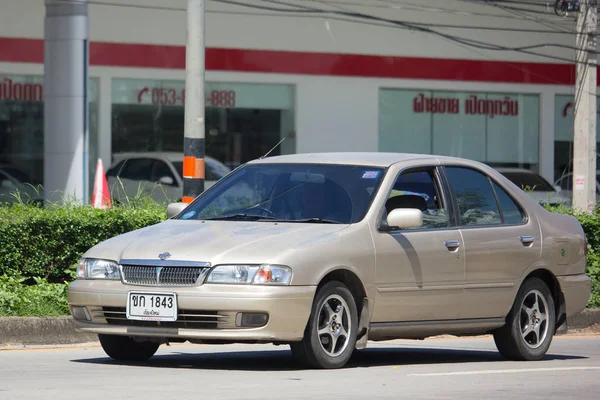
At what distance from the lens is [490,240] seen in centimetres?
1030

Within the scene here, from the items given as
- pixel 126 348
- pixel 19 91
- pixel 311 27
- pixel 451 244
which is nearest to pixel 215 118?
pixel 311 27

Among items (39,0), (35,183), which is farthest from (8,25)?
(35,183)

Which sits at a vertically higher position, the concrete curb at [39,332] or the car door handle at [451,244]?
→ the car door handle at [451,244]

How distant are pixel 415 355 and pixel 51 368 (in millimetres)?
3113

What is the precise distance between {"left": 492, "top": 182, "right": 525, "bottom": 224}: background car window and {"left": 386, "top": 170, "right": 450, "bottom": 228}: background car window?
70cm

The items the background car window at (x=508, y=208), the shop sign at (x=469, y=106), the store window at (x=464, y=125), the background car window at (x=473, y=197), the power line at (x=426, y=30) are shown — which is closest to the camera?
the background car window at (x=473, y=197)

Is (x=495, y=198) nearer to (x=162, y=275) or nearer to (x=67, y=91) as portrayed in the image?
(x=162, y=275)

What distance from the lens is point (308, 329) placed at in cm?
892

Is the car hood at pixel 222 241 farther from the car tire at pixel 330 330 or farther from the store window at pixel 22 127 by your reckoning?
the store window at pixel 22 127

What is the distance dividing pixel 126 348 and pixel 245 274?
144cm

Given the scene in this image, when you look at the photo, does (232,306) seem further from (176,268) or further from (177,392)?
(177,392)

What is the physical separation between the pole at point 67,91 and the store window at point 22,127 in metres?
3.56

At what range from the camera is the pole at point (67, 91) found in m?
24.8

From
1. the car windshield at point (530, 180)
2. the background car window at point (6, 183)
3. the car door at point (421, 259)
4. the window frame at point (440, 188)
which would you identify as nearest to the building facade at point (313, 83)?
the background car window at point (6, 183)
